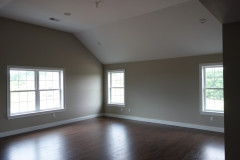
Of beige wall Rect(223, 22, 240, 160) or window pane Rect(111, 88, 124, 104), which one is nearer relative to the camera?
beige wall Rect(223, 22, 240, 160)

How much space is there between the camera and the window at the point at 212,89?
5176 millimetres

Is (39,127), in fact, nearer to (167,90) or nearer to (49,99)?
(49,99)

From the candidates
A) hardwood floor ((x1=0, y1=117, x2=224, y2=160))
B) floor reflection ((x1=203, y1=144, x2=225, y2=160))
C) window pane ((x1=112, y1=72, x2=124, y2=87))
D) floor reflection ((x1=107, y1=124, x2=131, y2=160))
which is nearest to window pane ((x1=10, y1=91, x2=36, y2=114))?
hardwood floor ((x1=0, y1=117, x2=224, y2=160))

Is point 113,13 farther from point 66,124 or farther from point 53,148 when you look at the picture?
point 66,124

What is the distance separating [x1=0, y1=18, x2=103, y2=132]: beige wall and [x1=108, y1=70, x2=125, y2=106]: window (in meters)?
0.42

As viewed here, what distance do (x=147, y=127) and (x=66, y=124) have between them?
2676 millimetres

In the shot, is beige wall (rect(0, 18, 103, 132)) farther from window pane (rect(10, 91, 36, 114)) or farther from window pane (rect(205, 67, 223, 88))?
window pane (rect(205, 67, 223, 88))

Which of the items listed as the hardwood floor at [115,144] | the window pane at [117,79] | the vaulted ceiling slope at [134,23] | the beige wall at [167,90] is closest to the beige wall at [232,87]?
the hardwood floor at [115,144]

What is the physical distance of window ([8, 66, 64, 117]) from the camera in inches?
201

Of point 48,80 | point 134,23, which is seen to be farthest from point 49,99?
point 134,23

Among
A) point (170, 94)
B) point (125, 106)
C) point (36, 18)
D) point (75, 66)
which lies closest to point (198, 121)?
point (170, 94)

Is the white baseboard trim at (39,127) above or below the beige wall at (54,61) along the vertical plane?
below

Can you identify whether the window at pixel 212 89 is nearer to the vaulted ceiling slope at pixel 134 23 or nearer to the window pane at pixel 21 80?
the vaulted ceiling slope at pixel 134 23

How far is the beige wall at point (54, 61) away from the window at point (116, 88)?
16.4 inches
